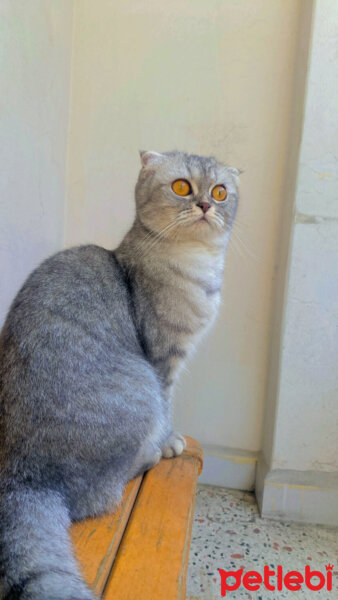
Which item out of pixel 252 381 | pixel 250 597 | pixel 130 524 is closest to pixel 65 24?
pixel 252 381

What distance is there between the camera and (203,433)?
1980mm

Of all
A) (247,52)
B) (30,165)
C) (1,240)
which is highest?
(247,52)

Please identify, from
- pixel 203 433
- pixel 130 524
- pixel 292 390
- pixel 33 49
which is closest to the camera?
pixel 130 524

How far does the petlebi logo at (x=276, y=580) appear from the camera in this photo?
1409 millimetres

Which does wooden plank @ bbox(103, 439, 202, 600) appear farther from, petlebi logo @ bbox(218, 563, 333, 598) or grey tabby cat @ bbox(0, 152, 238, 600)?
petlebi logo @ bbox(218, 563, 333, 598)

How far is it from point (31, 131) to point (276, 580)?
1.78 m

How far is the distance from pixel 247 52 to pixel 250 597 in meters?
2.02

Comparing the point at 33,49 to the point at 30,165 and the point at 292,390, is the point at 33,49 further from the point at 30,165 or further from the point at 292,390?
the point at 292,390

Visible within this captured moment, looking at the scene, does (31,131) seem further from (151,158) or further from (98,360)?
(98,360)

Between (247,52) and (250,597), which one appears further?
(247,52)

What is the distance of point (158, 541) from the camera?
2.95ft

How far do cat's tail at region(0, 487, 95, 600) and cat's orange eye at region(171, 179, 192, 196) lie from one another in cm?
85

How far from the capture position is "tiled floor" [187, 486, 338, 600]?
140 cm

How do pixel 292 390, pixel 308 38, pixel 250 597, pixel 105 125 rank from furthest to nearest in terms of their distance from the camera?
pixel 105 125 < pixel 292 390 < pixel 308 38 < pixel 250 597
